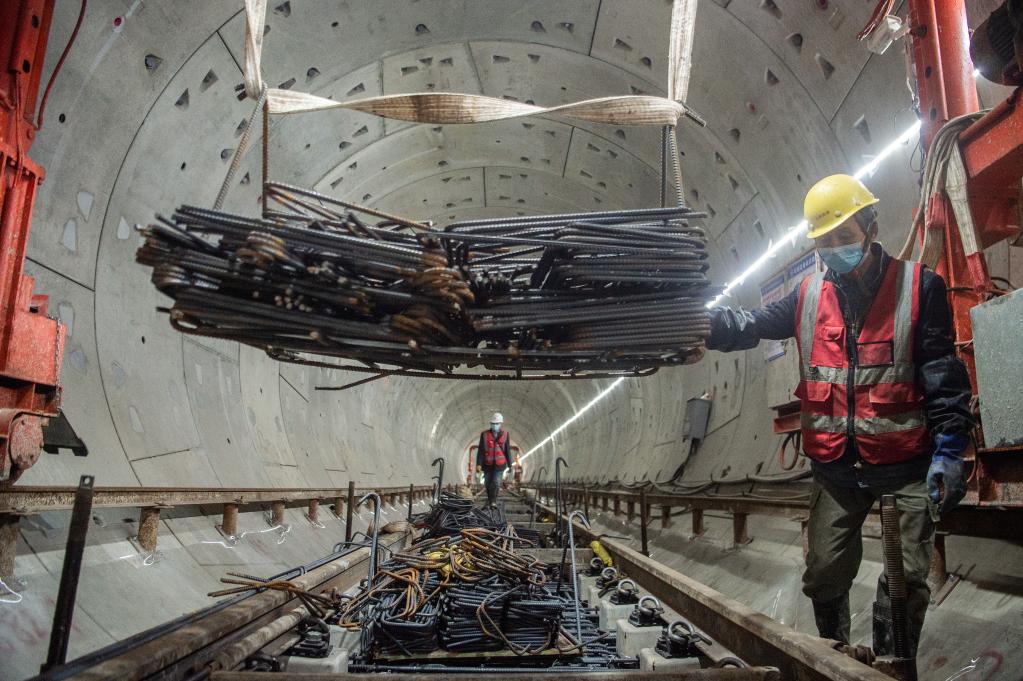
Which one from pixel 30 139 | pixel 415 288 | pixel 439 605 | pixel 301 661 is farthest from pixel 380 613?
pixel 30 139

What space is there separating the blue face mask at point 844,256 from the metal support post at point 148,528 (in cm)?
485

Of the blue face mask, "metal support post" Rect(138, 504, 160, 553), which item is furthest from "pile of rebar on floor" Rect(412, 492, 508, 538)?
the blue face mask

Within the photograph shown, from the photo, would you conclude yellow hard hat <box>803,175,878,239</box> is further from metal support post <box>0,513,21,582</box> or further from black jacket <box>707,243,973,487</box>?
metal support post <box>0,513,21,582</box>

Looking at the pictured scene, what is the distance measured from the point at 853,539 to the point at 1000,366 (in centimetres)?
94

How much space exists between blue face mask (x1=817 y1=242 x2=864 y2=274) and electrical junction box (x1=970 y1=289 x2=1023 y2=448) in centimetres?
51

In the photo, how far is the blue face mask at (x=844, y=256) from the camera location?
10.0ft

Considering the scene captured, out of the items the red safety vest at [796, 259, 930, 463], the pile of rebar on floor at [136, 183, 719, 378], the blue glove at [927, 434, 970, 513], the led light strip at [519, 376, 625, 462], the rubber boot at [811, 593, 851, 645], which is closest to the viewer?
the pile of rebar on floor at [136, 183, 719, 378]

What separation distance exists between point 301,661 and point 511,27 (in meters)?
7.55

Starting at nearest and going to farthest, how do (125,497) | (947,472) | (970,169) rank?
(947,472), (970,169), (125,497)

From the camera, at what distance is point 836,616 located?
3.14 m

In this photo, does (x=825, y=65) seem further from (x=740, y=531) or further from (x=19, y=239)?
(x=19, y=239)

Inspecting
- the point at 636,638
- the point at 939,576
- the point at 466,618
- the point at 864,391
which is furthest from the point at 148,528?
the point at 939,576

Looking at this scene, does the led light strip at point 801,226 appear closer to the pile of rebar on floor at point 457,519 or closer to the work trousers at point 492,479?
the pile of rebar on floor at point 457,519

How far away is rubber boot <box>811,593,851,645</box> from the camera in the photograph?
10.3 feet
